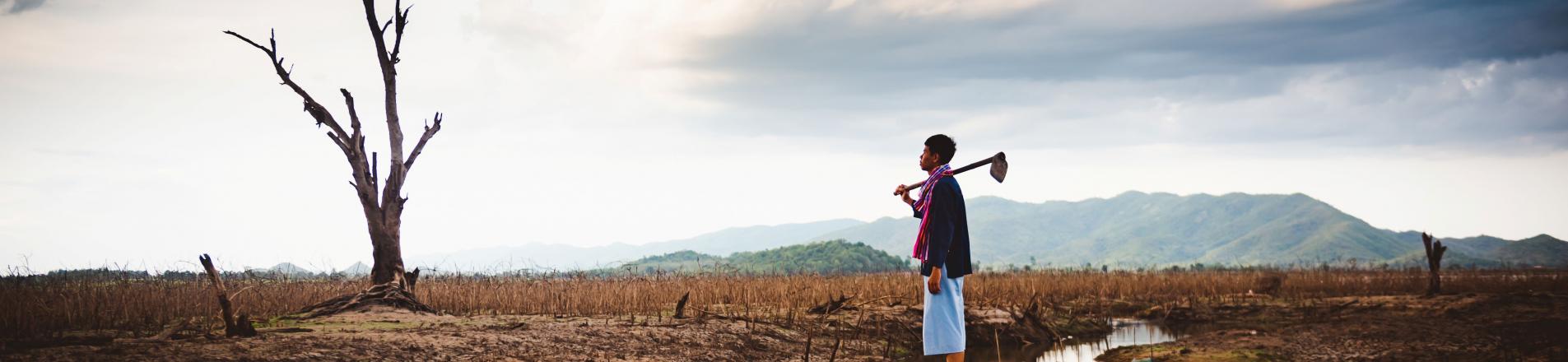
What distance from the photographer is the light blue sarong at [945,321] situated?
7102mm

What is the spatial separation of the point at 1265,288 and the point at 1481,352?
15.2 metres

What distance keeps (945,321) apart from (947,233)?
683 millimetres

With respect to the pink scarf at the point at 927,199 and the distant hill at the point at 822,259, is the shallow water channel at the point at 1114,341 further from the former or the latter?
the distant hill at the point at 822,259

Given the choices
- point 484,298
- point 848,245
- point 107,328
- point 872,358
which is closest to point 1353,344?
point 872,358

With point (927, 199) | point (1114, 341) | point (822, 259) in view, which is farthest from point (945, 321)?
point (822, 259)

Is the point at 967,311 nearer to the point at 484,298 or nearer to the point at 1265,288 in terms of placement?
the point at 484,298

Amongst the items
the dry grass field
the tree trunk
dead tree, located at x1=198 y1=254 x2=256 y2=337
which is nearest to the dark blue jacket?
the dry grass field

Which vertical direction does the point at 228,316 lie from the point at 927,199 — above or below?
below

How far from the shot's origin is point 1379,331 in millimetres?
14758

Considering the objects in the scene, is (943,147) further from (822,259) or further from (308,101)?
(822,259)

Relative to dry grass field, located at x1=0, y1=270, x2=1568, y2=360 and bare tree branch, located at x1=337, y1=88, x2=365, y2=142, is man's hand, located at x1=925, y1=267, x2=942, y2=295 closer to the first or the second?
dry grass field, located at x1=0, y1=270, x2=1568, y2=360

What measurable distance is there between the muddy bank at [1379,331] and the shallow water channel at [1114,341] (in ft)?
1.61

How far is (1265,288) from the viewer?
2620cm

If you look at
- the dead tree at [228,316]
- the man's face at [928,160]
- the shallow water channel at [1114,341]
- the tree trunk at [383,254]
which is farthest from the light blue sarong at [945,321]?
the tree trunk at [383,254]
